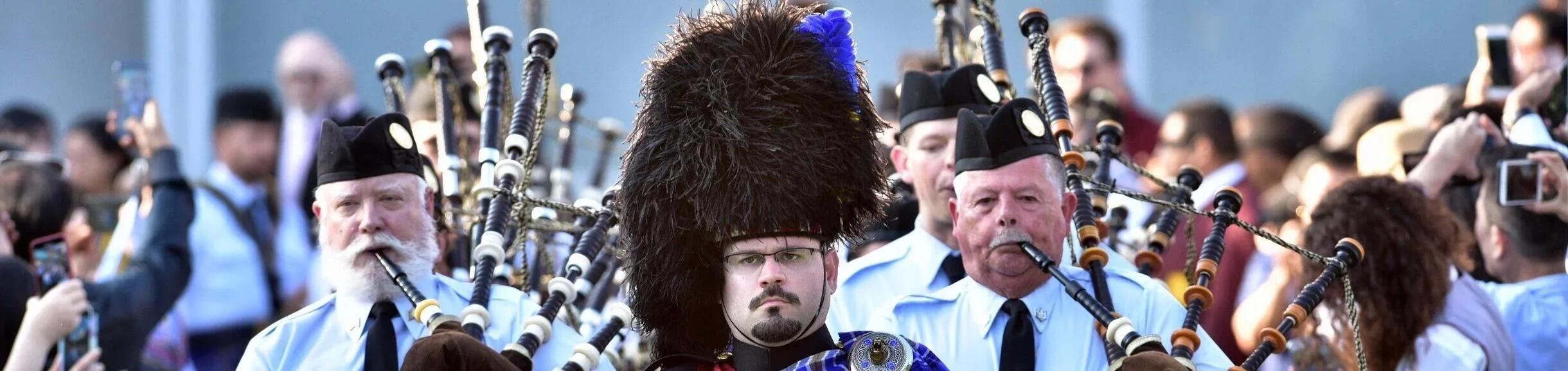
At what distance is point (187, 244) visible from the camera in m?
7.05

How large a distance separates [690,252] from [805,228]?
0.86ft

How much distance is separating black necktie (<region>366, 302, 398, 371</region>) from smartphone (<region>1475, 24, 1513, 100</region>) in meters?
3.62

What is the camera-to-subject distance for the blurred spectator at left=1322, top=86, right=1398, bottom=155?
7.97 metres

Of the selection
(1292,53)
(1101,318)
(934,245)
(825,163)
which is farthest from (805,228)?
(1292,53)

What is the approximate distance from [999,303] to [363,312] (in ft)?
5.61

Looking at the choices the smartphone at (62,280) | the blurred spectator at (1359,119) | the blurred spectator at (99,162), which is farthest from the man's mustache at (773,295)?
the blurred spectator at (99,162)

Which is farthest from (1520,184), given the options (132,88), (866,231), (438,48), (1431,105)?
(132,88)

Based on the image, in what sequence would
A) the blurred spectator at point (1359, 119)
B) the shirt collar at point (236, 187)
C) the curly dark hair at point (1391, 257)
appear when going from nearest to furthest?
the curly dark hair at point (1391, 257) < the blurred spectator at point (1359, 119) < the shirt collar at point (236, 187)

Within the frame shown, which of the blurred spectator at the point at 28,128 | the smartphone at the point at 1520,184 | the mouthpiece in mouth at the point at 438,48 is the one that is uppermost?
the mouthpiece in mouth at the point at 438,48

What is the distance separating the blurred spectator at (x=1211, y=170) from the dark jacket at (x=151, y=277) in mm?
3746

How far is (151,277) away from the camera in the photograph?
678 cm

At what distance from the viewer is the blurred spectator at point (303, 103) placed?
31.4ft

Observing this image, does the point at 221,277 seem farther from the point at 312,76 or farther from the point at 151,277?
the point at 312,76

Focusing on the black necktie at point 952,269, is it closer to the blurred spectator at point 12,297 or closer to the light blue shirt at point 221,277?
the blurred spectator at point 12,297
